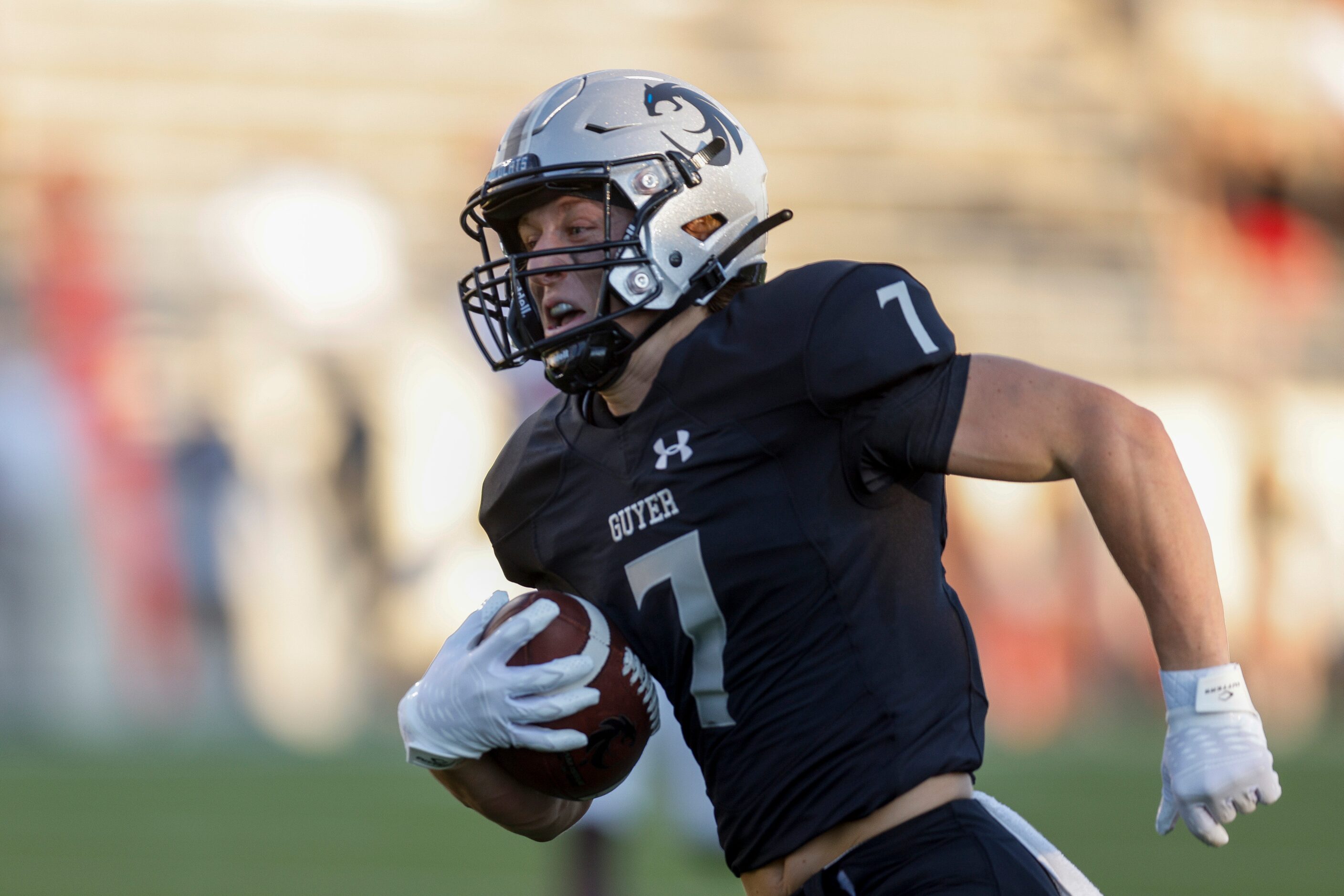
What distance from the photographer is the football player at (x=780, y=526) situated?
206cm

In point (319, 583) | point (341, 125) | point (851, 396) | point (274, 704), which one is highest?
point (341, 125)

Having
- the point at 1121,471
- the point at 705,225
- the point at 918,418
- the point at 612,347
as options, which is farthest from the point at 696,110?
the point at 1121,471

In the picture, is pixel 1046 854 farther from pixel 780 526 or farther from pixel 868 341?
pixel 868 341

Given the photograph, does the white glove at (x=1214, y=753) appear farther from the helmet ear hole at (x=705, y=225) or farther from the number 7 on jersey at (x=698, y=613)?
the helmet ear hole at (x=705, y=225)

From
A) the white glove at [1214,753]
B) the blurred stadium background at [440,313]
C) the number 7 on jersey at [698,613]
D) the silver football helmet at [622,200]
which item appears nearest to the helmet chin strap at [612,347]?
the silver football helmet at [622,200]

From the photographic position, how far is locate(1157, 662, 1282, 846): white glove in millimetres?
1994

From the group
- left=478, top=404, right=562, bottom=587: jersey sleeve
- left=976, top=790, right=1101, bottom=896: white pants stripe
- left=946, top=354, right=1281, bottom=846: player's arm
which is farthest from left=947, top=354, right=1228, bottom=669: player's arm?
left=478, top=404, right=562, bottom=587: jersey sleeve

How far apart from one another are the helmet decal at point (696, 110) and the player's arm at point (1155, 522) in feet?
2.14

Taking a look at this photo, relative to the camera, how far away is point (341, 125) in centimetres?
1190

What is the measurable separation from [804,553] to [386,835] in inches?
169

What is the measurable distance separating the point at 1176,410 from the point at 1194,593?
10382 millimetres

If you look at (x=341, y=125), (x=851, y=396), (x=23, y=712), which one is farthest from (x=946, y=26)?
(x=851, y=396)

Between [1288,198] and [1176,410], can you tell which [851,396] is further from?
[1288,198]

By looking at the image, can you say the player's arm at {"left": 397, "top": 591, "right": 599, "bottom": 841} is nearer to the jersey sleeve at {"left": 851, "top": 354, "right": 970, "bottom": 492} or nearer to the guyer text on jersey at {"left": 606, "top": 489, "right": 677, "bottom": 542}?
the guyer text on jersey at {"left": 606, "top": 489, "right": 677, "bottom": 542}
